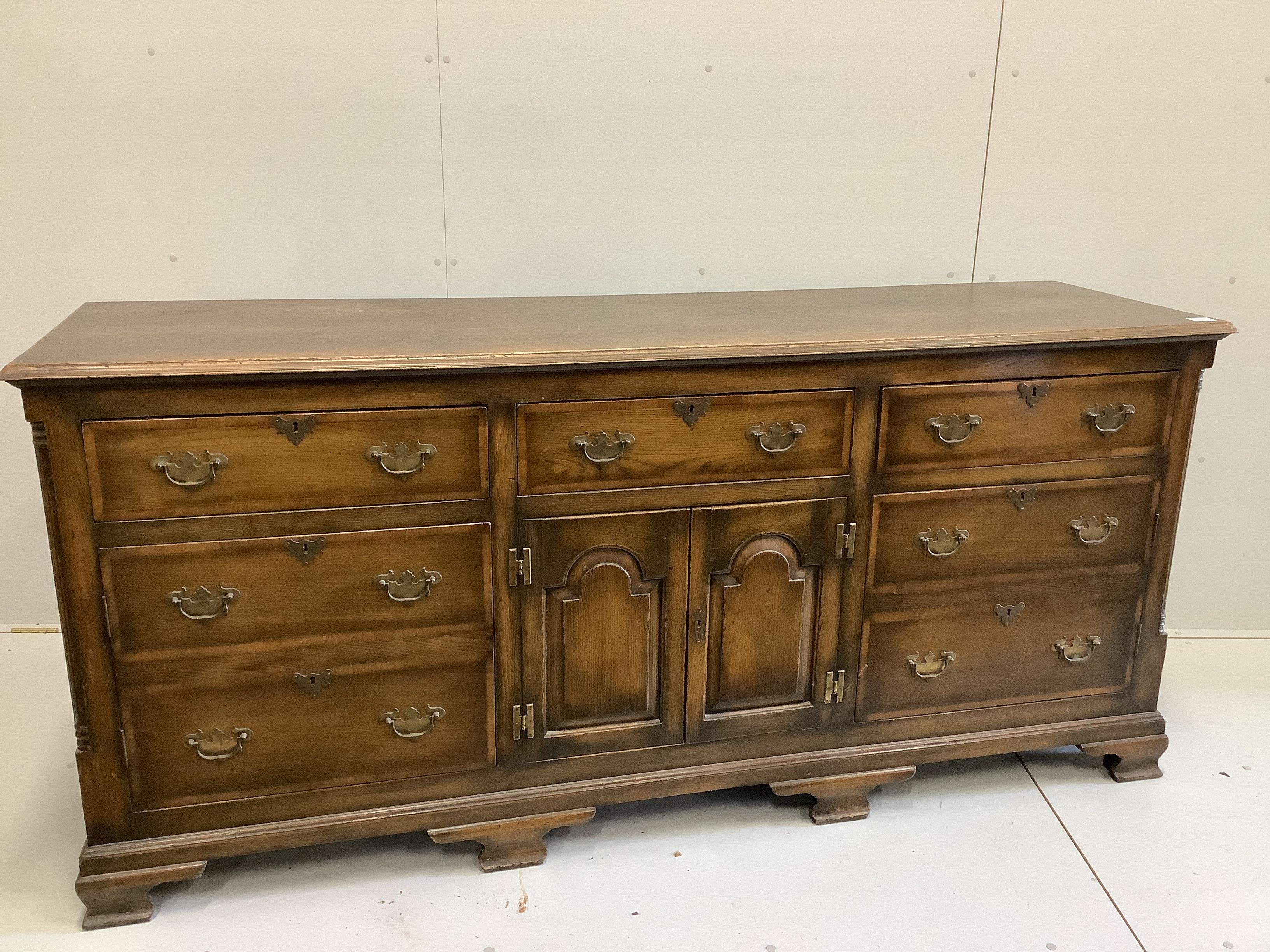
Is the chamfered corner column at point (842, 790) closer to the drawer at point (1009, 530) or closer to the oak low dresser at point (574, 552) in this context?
the oak low dresser at point (574, 552)

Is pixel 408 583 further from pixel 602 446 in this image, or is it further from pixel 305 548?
pixel 602 446

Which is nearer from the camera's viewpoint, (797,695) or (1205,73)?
(797,695)

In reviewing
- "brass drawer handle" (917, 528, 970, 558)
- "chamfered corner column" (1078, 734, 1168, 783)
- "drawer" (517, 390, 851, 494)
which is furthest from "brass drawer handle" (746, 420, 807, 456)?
"chamfered corner column" (1078, 734, 1168, 783)

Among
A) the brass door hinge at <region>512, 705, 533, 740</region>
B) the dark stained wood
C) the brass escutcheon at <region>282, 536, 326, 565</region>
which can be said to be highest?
the brass escutcheon at <region>282, 536, 326, 565</region>

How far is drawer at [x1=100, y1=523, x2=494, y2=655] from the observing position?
181cm

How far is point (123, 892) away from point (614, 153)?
1.83m

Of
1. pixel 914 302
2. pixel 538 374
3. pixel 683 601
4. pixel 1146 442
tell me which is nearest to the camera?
pixel 538 374

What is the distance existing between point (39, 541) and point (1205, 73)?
124 inches

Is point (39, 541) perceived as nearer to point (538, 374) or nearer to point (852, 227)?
point (538, 374)

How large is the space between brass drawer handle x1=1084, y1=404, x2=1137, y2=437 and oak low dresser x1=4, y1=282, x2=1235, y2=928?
1cm

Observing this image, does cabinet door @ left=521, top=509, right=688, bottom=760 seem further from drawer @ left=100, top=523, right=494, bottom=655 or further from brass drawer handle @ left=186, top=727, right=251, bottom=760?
brass drawer handle @ left=186, top=727, right=251, bottom=760

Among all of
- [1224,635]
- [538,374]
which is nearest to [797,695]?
[538,374]

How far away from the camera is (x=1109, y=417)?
2164 millimetres

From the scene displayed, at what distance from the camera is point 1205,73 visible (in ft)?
8.77
